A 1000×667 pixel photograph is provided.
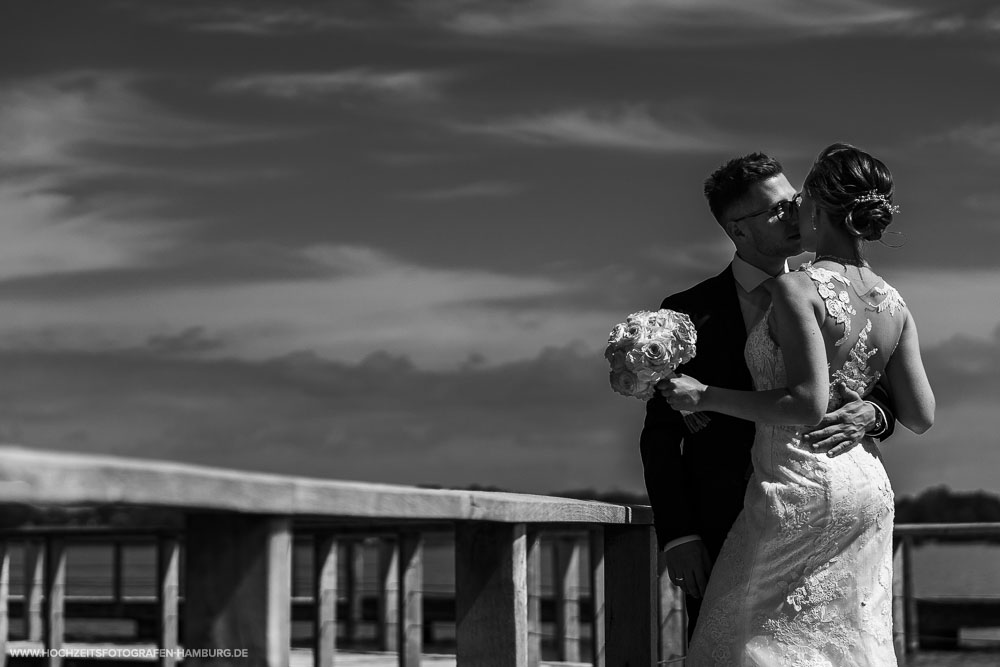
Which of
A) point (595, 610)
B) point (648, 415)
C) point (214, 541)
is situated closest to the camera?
point (214, 541)

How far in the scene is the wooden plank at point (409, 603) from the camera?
7320 mm

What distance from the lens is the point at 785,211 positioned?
3.93 metres

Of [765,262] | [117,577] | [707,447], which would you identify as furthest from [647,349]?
[117,577]

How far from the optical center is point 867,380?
3.62 meters

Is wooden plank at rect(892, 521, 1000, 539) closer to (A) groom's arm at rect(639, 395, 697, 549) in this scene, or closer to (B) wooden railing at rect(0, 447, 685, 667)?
(B) wooden railing at rect(0, 447, 685, 667)

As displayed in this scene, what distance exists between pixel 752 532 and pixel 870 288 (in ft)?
2.38

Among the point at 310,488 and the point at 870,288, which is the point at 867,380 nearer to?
the point at 870,288

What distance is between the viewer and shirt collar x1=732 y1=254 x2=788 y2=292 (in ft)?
12.7

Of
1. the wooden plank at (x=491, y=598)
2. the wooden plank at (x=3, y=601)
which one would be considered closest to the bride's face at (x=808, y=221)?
the wooden plank at (x=491, y=598)

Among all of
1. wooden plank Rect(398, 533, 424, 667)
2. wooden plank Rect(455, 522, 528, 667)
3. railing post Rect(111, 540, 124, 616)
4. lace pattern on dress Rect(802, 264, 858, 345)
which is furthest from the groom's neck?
railing post Rect(111, 540, 124, 616)

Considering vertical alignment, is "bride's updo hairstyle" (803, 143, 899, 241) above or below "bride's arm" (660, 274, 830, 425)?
above

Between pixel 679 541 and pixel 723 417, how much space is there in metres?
0.37

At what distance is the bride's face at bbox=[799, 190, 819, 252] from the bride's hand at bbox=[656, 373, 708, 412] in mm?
553

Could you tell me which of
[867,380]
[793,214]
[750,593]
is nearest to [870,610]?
[750,593]
